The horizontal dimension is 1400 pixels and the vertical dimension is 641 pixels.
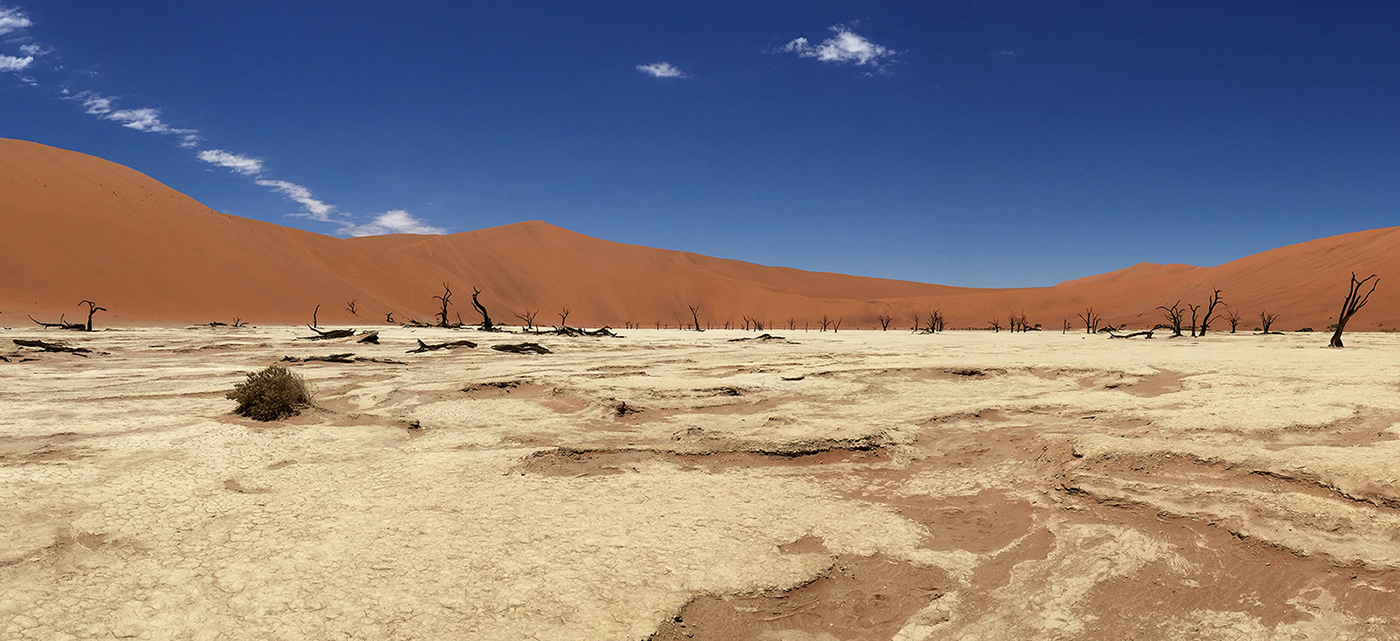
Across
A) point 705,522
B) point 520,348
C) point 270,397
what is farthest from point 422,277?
point 705,522

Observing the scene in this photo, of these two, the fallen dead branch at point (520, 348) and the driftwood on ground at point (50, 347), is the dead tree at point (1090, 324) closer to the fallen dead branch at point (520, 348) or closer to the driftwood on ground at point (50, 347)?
the fallen dead branch at point (520, 348)

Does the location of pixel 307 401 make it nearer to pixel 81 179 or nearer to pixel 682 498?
pixel 682 498

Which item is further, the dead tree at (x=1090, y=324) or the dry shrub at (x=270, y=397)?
the dead tree at (x=1090, y=324)

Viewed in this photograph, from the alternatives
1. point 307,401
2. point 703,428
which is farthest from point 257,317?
point 703,428

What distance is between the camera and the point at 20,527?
3184 mm

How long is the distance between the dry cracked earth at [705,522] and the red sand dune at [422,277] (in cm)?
3328

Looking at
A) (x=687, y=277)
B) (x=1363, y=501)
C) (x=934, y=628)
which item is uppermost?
(x=687, y=277)

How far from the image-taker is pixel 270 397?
239 inches

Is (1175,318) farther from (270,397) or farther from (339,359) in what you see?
(270,397)

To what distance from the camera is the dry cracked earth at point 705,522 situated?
8.44 ft

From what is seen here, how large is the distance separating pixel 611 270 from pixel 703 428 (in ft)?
291

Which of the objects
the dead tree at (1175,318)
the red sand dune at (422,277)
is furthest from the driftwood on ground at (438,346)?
the dead tree at (1175,318)

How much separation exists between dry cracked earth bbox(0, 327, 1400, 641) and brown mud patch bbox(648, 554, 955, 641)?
0.04ft

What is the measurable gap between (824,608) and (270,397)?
5606 mm
